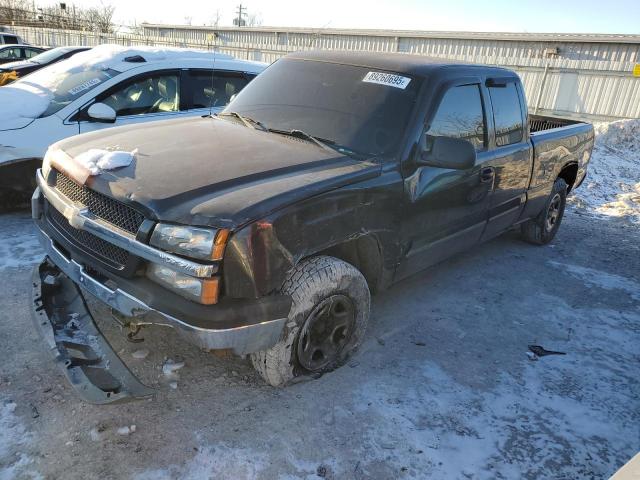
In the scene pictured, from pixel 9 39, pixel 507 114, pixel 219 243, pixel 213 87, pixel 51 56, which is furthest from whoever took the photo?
pixel 9 39

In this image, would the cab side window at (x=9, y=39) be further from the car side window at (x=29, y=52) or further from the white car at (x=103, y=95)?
the white car at (x=103, y=95)

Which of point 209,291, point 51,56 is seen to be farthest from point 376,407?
point 51,56

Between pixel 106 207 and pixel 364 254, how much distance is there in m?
1.54

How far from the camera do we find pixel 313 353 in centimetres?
302

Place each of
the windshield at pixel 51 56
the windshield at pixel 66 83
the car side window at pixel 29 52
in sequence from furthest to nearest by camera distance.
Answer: the car side window at pixel 29 52, the windshield at pixel 51 56, the windshield at pixel 66 83

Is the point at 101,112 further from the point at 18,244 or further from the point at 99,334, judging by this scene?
the point at 99,334

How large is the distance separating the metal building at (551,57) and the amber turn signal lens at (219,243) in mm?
15290

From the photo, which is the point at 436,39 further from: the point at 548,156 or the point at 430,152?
the point at 430,152

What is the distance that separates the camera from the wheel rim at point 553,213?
5793mm

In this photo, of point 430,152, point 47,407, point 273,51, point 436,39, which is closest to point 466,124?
point 430,152

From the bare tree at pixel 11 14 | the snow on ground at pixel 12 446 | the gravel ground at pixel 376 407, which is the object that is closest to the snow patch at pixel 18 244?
the gravel ground at pixel 376 407

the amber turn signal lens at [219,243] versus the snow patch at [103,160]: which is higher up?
the snow patch at [103,160]

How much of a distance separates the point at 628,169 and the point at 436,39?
11412mm

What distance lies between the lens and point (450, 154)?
3145mm
